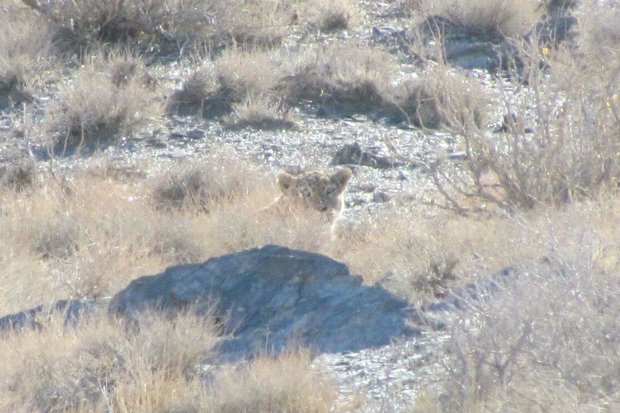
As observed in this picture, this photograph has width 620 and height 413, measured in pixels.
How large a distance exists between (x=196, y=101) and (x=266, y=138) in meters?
1.62

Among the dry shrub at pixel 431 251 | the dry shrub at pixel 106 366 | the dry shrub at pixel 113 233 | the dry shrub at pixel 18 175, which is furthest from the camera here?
the dry shrub at pixel 18 175

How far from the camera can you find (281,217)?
998 centimetres

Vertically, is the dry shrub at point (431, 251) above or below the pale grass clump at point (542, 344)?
below

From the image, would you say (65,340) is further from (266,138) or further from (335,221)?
(266,138)

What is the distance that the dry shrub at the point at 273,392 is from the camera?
216 inches

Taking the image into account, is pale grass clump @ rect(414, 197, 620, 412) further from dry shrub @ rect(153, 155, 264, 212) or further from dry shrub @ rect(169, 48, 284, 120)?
dry shrub @ rect(169, 48, 284, 120)

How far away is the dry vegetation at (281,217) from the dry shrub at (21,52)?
0.04 meters

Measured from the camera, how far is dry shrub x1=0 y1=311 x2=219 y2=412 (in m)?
5.71

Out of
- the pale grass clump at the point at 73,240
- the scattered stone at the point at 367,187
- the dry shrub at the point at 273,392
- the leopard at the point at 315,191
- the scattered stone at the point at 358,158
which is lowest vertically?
the scattered stone at the point at 358,158

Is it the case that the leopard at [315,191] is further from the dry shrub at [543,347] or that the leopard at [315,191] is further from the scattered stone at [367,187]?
the dry shrub at [543,347]

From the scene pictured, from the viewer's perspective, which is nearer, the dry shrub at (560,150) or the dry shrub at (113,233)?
the dry shrub at (113,233)

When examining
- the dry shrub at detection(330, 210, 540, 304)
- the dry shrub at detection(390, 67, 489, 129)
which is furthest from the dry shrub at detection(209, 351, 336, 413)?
the dry shrub at detection(390, 67, 489, 129)

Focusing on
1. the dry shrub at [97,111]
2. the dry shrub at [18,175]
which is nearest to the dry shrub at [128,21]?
the dry shrub at [97,111]

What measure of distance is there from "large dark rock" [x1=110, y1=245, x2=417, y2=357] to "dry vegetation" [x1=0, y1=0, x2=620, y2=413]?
42cm
